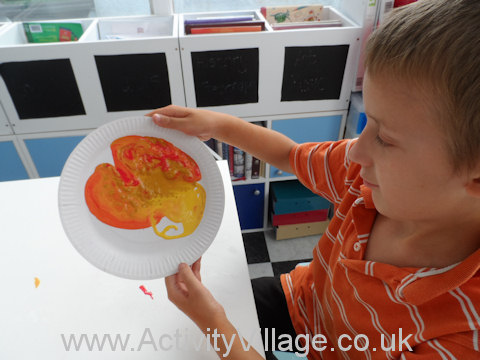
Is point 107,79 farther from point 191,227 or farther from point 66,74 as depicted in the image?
point 191,227

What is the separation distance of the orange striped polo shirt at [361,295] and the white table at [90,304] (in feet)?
0.60

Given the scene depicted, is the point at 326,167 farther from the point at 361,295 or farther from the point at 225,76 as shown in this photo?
the point at 225,76

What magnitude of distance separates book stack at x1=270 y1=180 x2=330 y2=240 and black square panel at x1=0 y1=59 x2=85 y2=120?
920 millimetres

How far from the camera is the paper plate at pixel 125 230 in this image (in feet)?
1.93

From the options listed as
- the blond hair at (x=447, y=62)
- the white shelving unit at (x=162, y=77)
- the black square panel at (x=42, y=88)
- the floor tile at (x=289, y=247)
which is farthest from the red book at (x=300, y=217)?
the blond hair at (x=447, y=62)

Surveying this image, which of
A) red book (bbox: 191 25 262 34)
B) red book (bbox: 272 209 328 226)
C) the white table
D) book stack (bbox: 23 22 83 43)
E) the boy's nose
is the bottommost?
red book (bbox: 272 209 328 226)

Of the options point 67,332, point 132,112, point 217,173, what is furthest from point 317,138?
point 67,332

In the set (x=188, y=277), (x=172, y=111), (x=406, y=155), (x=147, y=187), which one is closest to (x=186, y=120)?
(x=172, y=111)

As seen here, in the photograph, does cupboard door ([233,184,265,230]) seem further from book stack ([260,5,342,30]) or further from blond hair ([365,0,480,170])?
blond hair ([365,0,480,170])

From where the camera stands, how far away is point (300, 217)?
1655mm

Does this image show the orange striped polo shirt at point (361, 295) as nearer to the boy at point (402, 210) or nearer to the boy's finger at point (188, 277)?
the boy at point (402, 210)

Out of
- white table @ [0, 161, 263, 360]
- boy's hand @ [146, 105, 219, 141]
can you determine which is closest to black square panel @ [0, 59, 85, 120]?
white table @ [0, 161, 263, 360]

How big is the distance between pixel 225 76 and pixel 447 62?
3.22ft

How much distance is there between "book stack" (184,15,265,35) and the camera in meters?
1.23
